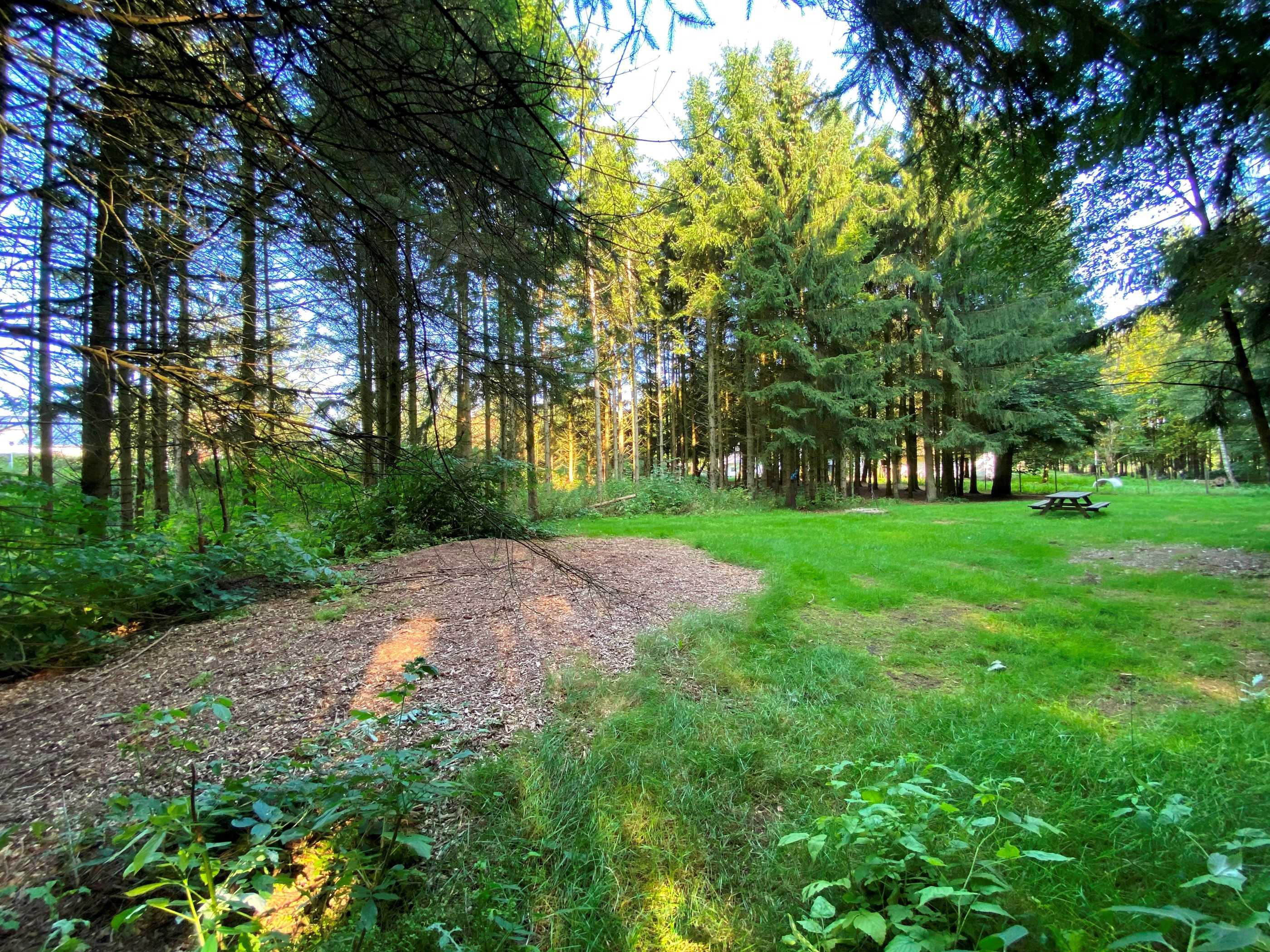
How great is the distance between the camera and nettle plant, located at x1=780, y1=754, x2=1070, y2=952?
1210mm

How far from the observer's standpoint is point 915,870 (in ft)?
5.01

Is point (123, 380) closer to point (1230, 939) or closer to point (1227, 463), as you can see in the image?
point (1230, 939)

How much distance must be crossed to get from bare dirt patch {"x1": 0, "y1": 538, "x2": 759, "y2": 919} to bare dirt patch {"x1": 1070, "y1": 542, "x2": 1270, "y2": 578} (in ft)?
16.9

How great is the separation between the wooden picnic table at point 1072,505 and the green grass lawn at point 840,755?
724 cm

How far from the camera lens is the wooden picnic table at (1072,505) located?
11117mm

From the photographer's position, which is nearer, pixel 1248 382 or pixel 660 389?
pixel 1248 382

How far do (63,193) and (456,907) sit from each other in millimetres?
3093

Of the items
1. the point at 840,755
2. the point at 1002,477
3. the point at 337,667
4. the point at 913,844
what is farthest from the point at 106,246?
the point at 1002,477

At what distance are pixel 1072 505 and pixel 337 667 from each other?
49.0 feet

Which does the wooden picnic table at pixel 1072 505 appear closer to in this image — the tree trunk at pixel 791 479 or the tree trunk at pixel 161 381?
the tree trunk at pixel 791 479

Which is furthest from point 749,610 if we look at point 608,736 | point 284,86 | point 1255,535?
point 1255,535

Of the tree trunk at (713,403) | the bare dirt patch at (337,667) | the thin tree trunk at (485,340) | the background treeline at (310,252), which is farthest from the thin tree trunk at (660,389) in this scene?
the thin tree trunk at (485,340)

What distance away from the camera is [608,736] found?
2504 mm

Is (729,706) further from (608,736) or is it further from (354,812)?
(354,812)
